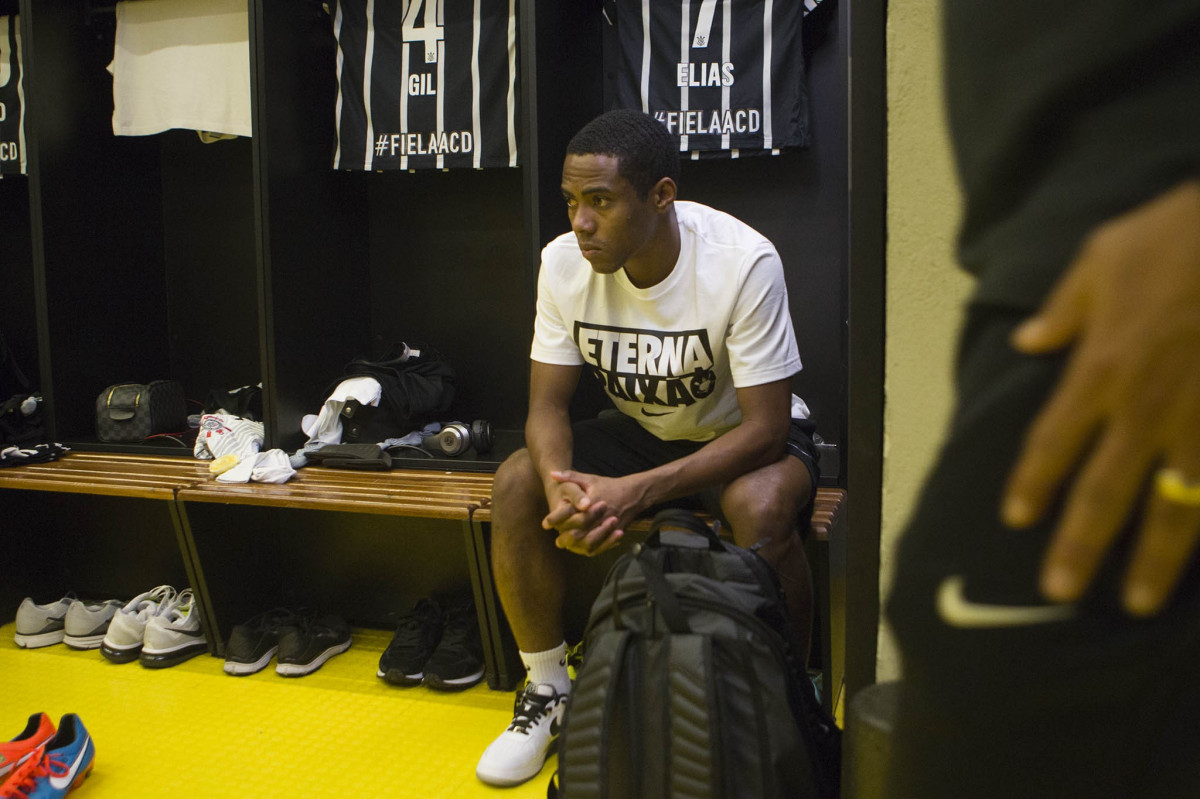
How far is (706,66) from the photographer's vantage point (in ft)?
9.27

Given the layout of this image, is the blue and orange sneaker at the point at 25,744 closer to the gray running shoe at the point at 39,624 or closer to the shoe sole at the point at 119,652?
the shoe sole at the point at 119,652

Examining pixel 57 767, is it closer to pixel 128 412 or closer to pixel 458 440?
pixel 458 440

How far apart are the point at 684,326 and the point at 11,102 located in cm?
269

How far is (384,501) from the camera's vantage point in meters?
2.35

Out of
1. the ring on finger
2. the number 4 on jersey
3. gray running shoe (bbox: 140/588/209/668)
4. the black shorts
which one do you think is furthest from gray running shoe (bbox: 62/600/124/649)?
the ring on finger

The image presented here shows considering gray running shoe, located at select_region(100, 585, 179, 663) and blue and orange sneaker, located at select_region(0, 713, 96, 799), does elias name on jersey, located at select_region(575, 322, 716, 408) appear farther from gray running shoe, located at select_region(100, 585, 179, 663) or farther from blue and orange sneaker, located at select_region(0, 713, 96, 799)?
gray running shoe, located at select_region(100, 585, 179, 663)

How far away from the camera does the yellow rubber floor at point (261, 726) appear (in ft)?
6.32

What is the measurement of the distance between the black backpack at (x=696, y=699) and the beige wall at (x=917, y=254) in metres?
0.26

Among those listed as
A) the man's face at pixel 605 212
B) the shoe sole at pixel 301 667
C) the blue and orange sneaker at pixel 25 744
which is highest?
the man's face at pixel 605 212

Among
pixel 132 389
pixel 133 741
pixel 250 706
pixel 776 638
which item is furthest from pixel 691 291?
pixel 132 389

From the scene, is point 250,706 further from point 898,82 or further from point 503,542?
point 898,82

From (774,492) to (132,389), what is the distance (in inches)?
88.0

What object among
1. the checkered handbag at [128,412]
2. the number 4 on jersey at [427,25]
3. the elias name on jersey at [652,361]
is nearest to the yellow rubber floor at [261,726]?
the checkered handbag at [128,412]

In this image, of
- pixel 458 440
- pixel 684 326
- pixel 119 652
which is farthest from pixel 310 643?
pixel 684 326
